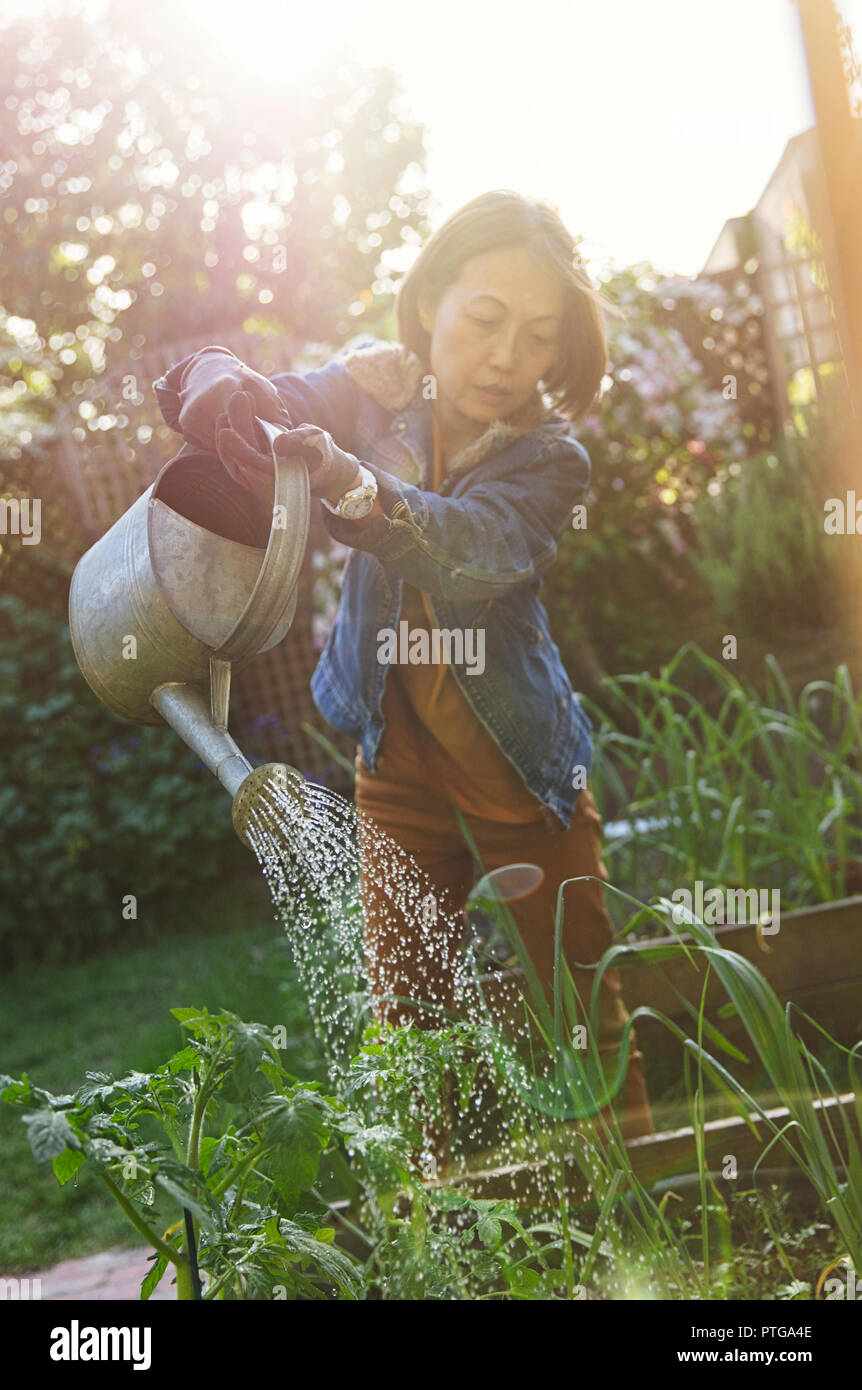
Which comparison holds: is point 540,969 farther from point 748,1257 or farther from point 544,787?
point 748,1257

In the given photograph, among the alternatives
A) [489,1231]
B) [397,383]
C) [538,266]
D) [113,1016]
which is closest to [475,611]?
[397,383]

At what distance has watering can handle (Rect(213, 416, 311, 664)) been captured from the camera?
947 mm

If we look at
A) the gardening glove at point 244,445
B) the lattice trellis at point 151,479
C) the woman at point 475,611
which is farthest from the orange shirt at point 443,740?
the lattice trellis at point 151,479

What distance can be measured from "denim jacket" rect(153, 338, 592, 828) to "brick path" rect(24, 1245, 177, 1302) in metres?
0.94

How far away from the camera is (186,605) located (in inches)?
41.9

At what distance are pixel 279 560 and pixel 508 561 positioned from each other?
19.0 inches

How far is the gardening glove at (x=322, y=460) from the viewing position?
3.23 feet

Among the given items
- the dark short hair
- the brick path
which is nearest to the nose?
the dark short hair

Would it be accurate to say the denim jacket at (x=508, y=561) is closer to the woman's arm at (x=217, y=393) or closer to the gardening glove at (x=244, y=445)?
the woman's arm at (x=217, y=393)

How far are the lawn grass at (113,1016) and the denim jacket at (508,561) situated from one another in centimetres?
53

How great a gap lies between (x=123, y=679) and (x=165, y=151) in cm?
546

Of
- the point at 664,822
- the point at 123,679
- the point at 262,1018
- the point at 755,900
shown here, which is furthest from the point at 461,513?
the point at 262,1018

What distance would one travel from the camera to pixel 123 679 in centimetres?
111

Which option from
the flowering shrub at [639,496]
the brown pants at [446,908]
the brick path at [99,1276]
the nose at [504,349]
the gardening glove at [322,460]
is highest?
the flowering shrub at [639,496]
